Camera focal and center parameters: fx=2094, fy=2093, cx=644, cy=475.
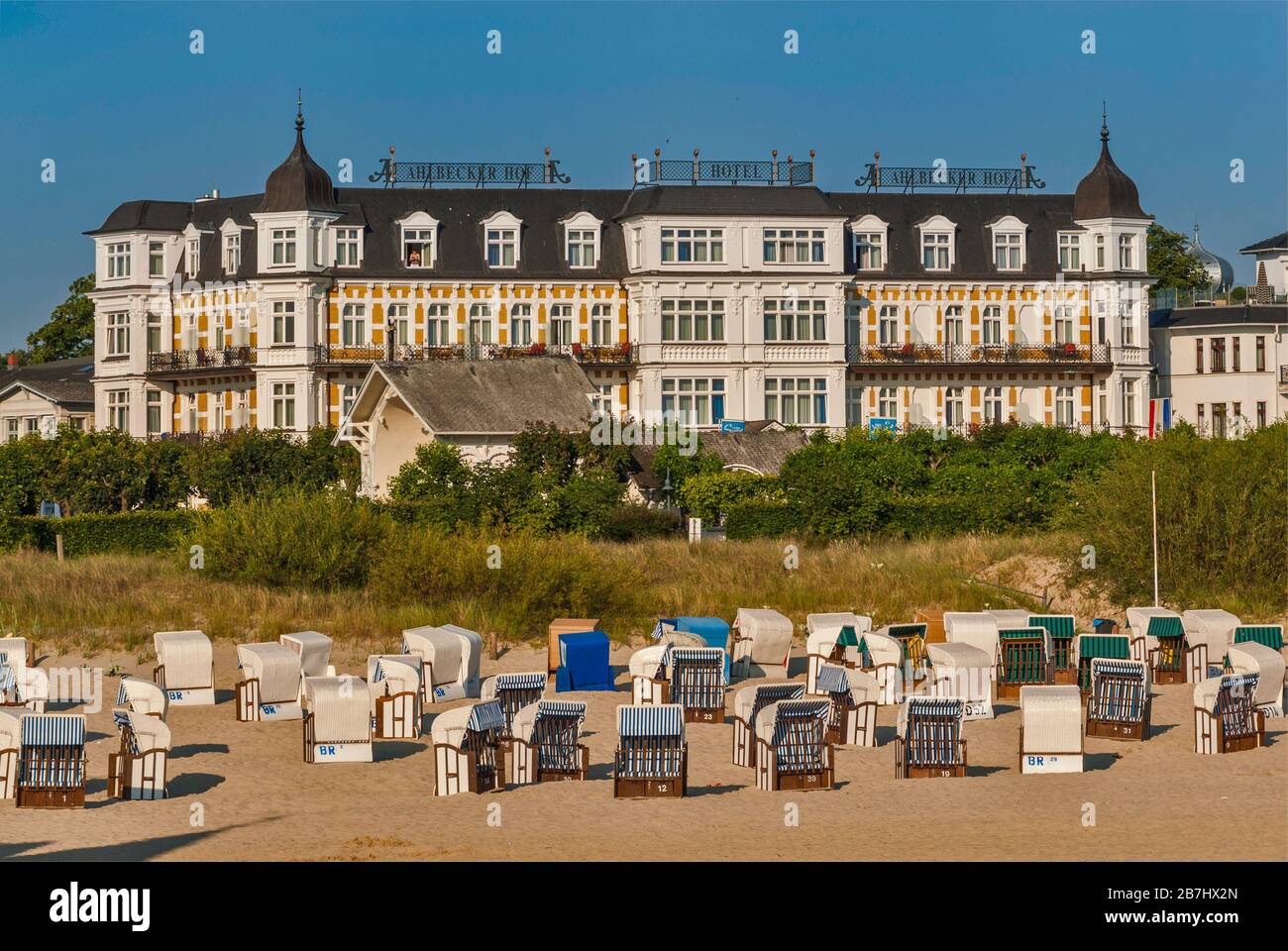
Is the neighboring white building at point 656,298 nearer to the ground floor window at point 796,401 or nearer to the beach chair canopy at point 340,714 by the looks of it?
the ground floor window at point 796,401

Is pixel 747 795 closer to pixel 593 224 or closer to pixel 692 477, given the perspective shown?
pixel 692 477

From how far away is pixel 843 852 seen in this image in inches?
826

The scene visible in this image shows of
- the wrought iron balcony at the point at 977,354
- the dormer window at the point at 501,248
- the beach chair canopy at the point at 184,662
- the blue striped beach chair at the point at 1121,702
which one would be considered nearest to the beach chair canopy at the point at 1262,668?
the blue striped beach chair at the point at 1121,702

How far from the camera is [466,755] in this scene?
24438 mm

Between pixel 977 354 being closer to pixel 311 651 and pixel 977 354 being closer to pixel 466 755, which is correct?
pixel 311 651

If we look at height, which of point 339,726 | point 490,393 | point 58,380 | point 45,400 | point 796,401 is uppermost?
point 58,380

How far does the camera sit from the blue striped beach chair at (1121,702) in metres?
28.1

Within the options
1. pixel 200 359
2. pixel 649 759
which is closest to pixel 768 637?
pixel 649 759

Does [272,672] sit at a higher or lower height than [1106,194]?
lower

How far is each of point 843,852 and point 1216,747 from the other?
7995mm

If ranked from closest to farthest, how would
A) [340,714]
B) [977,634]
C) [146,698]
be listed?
[340,714] → [146,698] → [977,634]

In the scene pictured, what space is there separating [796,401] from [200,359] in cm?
2005

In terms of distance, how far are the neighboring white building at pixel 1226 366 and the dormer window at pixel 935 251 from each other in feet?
33.5

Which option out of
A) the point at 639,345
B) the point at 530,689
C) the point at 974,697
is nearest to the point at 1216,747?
the point at 974,697
